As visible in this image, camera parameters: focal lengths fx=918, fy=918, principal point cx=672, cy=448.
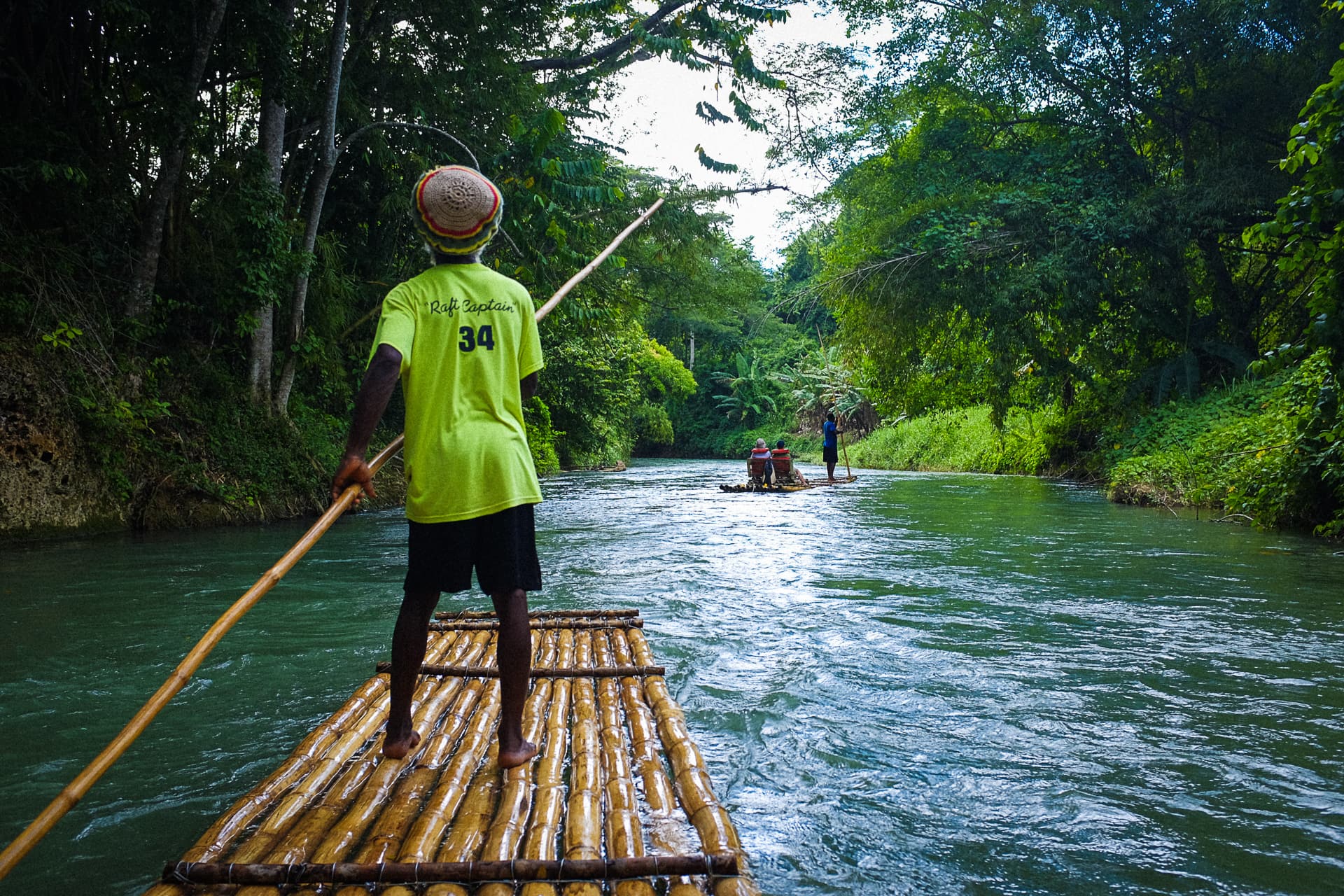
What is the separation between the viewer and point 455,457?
7.80 ft

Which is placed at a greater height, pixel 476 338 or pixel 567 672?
pixel 476 338

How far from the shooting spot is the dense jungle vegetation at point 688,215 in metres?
8.30

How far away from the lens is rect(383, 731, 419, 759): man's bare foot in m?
2.44

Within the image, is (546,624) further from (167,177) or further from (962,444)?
(962,444)

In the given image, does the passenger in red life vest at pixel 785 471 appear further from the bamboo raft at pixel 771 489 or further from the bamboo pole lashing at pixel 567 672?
the bamboo pole lashing at pixel 567 672

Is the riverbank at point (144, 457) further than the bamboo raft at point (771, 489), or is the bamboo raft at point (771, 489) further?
the bamboo raft at point (771, 489)

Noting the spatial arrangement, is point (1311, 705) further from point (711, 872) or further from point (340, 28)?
point (340, 28)

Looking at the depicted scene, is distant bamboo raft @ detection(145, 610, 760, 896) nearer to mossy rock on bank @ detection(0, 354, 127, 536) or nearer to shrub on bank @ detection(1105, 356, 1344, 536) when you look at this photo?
shrub on bank @ detection(1105, 356, 1344, 536)

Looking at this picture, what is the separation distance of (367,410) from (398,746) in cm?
90

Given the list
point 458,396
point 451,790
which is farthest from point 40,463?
point 451,790

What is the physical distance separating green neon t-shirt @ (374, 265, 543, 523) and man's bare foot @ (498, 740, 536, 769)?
0.62 meters

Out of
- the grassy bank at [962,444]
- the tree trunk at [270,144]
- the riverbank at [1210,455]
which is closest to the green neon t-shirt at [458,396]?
the riverbank at [1210,455]

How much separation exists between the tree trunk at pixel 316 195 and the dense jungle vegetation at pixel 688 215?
2.1 inches

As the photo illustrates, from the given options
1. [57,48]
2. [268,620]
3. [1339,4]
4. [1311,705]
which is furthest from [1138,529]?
[57,48]
